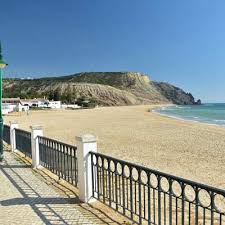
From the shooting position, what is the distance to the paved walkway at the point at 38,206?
5.40 m

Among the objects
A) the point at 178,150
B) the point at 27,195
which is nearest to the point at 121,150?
the point at 178,150

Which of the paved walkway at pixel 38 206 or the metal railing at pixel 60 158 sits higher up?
the metal railing at pixel 60 158

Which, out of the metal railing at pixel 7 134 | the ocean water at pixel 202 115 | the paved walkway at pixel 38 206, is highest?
the metal railing at pixel 7 134

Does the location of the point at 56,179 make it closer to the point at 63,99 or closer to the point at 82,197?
the point at 82,197

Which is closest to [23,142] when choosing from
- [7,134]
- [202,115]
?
[7,134]

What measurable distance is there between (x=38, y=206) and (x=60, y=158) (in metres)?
2.03

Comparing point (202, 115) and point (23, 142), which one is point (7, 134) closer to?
point (23, 142)

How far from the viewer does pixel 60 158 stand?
8.04 metres

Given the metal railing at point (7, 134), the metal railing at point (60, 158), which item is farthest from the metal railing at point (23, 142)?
the metal railing at point (7, 134)

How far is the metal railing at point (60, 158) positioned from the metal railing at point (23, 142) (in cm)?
128

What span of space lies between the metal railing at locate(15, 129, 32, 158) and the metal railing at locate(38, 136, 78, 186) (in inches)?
50.4

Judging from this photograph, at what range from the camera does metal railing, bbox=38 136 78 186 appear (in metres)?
7.29

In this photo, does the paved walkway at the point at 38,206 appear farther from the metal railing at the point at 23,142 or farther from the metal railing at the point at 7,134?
the metal railing at the point at 7,134

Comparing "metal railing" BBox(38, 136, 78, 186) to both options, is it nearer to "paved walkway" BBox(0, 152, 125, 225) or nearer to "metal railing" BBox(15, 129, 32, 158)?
"paved walkway" BBox(0, 152, 125, 225)
